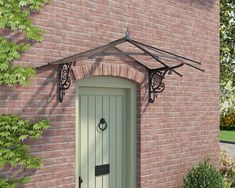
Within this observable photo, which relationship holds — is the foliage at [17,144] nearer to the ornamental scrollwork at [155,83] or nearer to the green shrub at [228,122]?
the ornamental scrollwork at [155,83]

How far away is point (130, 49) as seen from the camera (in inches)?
231

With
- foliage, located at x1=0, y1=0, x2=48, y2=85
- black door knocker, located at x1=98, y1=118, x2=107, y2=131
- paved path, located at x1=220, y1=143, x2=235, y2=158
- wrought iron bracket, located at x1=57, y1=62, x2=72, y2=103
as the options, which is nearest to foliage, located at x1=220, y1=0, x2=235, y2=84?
paved path, located at x1=220, y1=143, x2=235, y2=158

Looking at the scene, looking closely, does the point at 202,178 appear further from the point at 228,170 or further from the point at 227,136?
the point at 227,136

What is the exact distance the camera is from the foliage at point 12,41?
14.1 ft

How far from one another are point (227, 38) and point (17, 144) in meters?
11.6

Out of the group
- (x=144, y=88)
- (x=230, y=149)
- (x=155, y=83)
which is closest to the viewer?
(x=144, y=88)

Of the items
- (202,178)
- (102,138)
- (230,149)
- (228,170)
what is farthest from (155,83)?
(230,149)

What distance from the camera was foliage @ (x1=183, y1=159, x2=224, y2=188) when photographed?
244 inches

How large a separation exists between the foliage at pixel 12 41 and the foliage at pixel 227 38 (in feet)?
35.2

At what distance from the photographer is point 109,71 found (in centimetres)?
545

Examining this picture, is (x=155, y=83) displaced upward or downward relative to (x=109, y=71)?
downward

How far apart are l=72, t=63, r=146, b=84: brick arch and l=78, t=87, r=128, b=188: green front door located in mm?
292

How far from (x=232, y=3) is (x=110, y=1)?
32.2ft

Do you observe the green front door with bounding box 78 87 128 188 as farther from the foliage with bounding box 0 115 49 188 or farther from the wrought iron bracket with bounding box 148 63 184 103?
the foliage with bounding box 0 115 49 188
